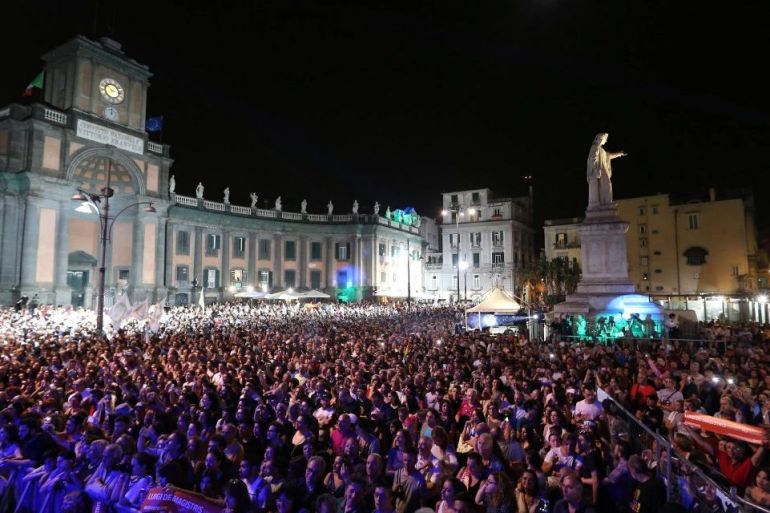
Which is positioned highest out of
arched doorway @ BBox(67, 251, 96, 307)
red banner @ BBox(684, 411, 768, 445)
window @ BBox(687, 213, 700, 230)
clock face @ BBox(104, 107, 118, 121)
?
clock face @ BBox(104, 107, 118, 121)

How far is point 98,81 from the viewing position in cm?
3928

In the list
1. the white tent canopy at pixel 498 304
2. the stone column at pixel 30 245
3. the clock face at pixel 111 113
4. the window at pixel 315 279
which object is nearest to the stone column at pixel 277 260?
the window at pixel 315 279

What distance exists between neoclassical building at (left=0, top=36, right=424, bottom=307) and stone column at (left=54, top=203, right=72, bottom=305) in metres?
0.08

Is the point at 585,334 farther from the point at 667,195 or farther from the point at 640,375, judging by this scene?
the point at 667,195

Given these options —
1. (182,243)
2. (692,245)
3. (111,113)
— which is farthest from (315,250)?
(692,245)

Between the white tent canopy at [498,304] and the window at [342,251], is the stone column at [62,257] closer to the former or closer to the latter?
the white tent canopy at [498,304]

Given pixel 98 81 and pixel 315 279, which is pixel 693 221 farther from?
pixel 98 81

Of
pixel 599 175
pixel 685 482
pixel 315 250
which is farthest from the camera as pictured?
pixel 315 250

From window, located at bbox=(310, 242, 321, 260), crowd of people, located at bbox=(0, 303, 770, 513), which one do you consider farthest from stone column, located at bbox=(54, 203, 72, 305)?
window, located at bbox=(310, 242, 321, 260)

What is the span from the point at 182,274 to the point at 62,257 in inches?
503

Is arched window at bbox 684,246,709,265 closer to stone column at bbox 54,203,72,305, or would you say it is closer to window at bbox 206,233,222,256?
window at bbox 206,233,222,256

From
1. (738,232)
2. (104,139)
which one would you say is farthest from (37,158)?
(738,232)

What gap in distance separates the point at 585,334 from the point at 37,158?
38508 mm

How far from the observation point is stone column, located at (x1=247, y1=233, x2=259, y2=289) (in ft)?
181
